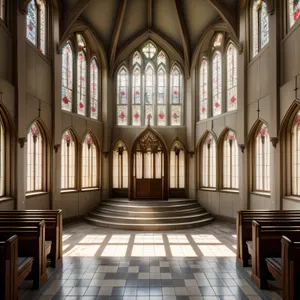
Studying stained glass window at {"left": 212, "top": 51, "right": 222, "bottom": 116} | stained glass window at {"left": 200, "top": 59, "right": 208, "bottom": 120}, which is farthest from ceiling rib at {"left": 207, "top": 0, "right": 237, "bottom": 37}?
stained glass window at {"left": 200, "top": 59, "right": 208, "bottom": 120}

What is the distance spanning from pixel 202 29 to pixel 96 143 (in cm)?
721

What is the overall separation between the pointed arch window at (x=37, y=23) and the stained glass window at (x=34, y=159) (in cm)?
286

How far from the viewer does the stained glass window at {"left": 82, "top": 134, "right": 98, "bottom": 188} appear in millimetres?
11961

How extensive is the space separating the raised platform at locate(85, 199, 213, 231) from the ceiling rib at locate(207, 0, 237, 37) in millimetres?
7389

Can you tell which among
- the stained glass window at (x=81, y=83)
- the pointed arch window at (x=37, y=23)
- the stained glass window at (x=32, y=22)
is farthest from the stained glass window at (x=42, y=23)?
the stained glass window at (x=81, y=83)

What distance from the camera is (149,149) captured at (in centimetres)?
1314

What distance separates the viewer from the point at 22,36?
803 centimetres

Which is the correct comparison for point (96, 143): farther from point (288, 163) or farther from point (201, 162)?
point (288, 163)

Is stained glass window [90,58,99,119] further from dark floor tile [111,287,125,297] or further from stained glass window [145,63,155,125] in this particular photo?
dark floor tile [111,287,125,297]

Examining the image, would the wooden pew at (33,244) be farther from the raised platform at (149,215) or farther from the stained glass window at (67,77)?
the stained glass window at (67,77)

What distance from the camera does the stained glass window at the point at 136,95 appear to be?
1366 centimetres

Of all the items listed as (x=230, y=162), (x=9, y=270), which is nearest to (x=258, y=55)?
(x=230, y=162)

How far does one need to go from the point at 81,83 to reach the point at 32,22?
10.9 feet

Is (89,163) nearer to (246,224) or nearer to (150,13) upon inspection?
(150,13)
